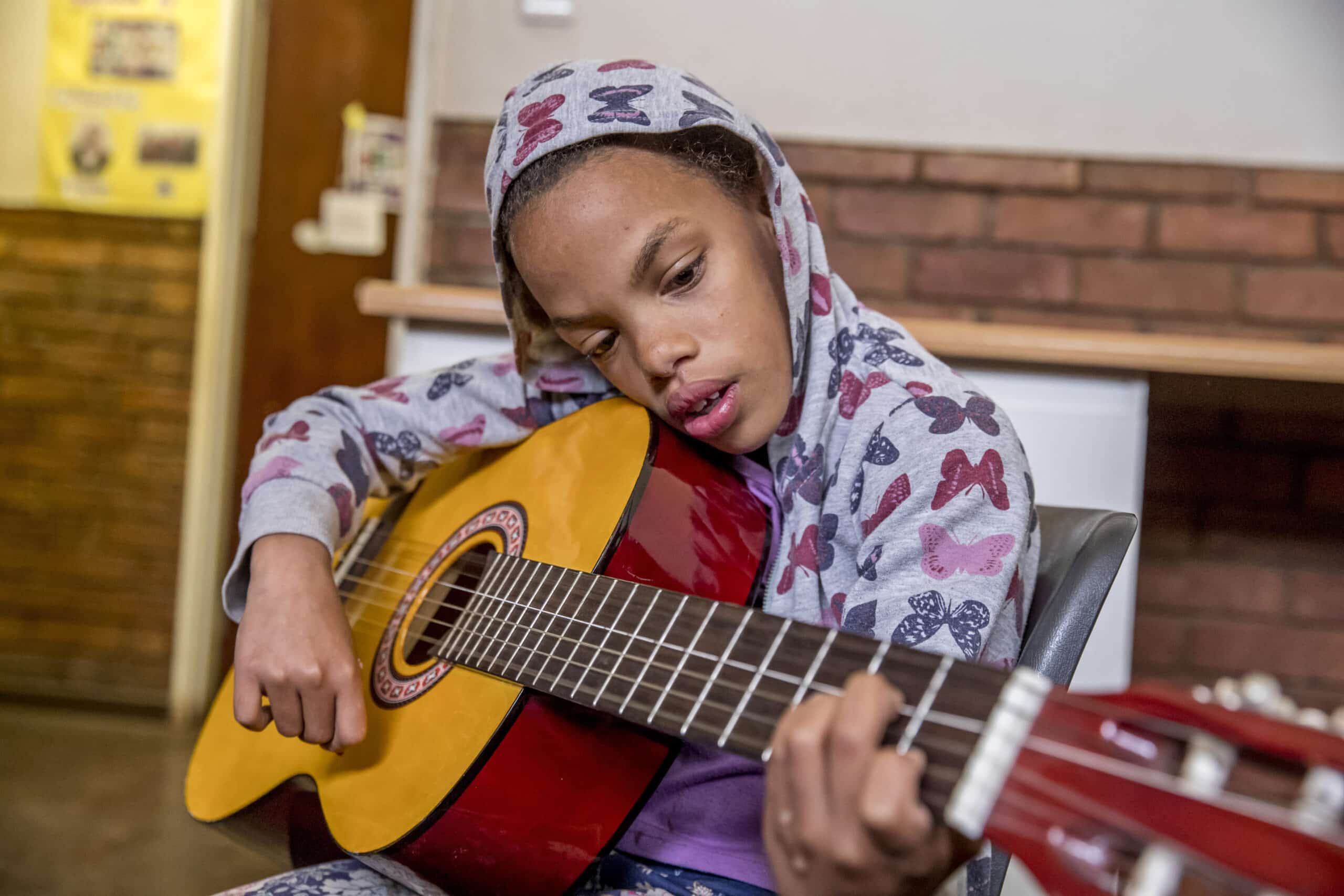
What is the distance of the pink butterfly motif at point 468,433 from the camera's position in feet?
3.71

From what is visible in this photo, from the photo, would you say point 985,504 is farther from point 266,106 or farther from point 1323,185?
point 266,106

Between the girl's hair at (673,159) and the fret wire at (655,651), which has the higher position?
the girl's hair at (673,159)

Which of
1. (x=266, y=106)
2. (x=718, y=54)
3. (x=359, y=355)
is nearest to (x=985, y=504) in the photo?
(x=718, y=54)

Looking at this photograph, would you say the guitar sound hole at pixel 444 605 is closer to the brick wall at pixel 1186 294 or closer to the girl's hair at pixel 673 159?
the girl's hair at pixel 673 159

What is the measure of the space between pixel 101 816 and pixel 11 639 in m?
1.19

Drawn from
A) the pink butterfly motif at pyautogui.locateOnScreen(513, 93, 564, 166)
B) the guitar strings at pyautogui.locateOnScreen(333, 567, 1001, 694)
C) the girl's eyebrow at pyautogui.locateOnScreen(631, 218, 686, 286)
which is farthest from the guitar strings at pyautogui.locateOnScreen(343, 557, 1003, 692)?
the pink butterfly motif at pyautogui.locateOnScreen(513, 93, 564, 166)

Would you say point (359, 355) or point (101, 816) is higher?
point (359, 355)

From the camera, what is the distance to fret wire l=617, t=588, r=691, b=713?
0.63 m

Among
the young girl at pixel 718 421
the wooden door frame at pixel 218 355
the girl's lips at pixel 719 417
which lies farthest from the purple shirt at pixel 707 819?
the wooden door frame at pixel 218 355

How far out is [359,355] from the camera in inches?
104

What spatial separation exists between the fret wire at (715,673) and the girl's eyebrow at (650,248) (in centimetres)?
34

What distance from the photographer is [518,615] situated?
0.80 metres

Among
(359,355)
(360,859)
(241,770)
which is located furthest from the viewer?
(359,355)

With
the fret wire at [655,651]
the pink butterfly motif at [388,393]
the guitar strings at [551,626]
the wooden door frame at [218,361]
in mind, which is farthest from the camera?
the wooden door frame at [218,361]
